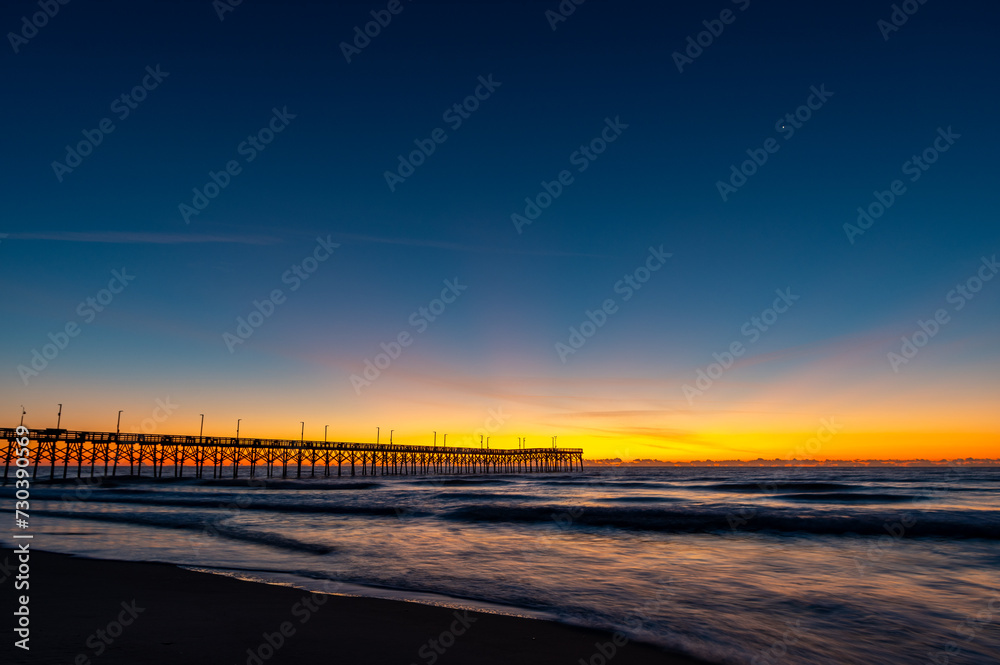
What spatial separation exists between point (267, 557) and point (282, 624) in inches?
237

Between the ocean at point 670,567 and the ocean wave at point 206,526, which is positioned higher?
the ocean wave at point 206,526

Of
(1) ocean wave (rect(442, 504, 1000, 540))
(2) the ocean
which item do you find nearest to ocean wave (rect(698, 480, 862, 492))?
(1) ocean wave (rect(442, 504, 1000, 540))

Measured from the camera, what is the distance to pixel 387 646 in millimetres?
5562

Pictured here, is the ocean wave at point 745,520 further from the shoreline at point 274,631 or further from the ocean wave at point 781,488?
the ocean wave at point 781,488

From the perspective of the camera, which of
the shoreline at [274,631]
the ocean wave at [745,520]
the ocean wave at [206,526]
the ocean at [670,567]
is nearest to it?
the shoreline at [274,631]

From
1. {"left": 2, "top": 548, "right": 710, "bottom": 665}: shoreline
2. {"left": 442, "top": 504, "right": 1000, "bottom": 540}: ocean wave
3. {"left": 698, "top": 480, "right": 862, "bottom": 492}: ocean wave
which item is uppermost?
{"left": 2, "top": 548, "right": 710, "bottom": 665}: shoreline

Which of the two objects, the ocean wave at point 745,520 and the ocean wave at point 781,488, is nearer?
the ocean wave at point 745,520

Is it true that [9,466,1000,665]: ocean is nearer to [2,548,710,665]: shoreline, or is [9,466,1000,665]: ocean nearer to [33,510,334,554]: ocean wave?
[33,510,334,554]: ocean wave

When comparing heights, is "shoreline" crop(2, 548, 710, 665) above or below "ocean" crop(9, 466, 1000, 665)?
above

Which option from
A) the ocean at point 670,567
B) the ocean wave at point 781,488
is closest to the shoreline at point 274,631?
the ocean at point 670,567

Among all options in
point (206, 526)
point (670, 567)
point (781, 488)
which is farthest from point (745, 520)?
point (781, 488)

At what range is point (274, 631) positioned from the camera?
5980 millimetres

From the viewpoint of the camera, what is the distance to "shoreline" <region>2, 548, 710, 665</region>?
16.9ft

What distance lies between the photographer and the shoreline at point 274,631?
5156 mm
